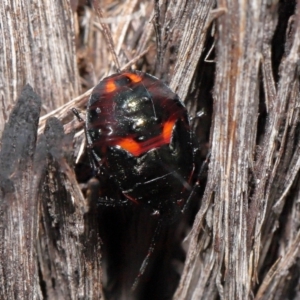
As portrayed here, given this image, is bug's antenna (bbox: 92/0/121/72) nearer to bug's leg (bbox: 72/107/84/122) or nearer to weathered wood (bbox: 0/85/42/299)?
bug's leg (bbox: 72/107/84/122)

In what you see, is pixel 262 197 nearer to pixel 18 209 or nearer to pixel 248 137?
pixel 248 137

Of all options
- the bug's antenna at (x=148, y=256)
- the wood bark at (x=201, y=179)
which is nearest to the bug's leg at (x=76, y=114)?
the wood bark at (x=201, y=179)

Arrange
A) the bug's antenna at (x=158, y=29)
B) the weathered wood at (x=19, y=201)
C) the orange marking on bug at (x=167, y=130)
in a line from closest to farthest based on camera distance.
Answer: the weathered wood at (x=19, y=201), the bug's antenna at (x=158, y=29), the orange marking on bug at (x=167, y=130)

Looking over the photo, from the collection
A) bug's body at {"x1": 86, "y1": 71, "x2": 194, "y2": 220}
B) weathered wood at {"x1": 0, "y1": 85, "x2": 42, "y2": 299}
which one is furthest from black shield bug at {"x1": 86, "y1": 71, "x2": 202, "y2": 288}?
weathered wood at {"x1": 0, "y1": 85, "x2": 42, "y2": 299}

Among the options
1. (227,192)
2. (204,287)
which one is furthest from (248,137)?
(204,287)

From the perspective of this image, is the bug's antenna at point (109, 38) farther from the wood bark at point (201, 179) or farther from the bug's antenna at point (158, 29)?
the bug's antenna at point (158, 29)

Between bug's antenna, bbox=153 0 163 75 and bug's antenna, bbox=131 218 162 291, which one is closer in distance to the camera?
bug's antenna, bbox=153 0 163 75

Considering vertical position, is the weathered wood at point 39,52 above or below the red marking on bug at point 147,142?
above
